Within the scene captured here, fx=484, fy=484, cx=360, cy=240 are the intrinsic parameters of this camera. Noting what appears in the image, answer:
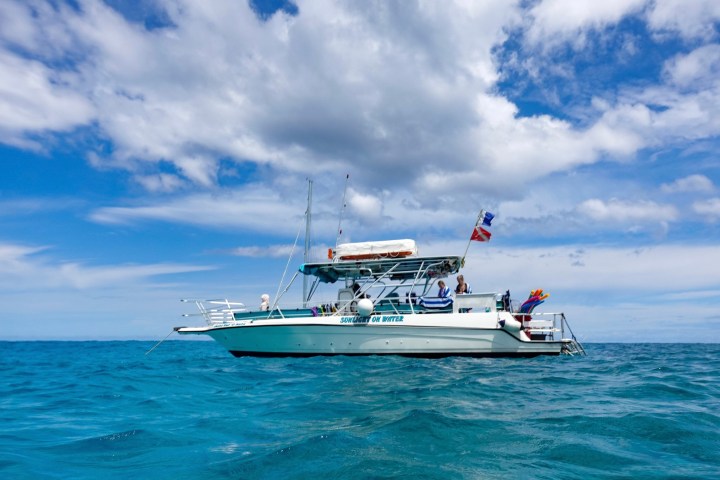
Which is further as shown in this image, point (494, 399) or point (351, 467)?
point (494, 399)

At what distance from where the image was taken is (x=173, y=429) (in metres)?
7.20

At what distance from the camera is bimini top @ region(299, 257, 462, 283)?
17828 millimetres

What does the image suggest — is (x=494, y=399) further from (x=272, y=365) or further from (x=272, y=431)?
(x=272, y=365)

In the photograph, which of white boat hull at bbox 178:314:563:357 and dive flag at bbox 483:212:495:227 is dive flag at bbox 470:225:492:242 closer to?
dive flag at bbox 483:212:495:227

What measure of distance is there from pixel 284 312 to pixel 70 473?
1336 cm

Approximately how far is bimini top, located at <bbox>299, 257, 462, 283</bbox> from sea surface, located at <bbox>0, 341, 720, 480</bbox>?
586 cm

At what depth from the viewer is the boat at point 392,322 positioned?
1689cm

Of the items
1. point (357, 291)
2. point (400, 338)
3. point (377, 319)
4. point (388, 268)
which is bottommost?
point (400, 338)

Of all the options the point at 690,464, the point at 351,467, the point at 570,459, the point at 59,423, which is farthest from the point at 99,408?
the point at 690,464

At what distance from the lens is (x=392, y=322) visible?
17172 millimetres

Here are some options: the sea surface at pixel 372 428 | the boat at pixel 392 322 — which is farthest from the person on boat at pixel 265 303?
the sea surface at pixel 372 428

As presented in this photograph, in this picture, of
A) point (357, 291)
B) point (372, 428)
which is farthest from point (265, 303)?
point (372, 428)

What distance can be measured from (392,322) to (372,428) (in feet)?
34.5

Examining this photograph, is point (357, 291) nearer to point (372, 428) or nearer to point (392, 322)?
point (392, 322)
